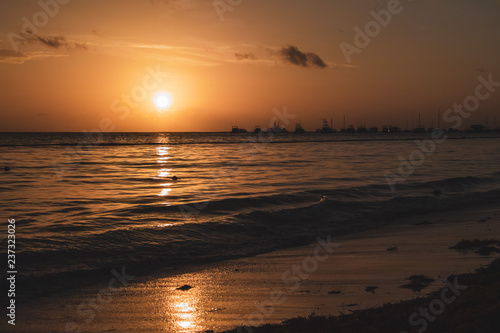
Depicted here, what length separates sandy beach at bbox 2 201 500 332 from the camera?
6402mm

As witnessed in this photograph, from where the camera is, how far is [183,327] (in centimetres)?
611

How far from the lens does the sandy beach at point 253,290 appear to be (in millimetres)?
6402

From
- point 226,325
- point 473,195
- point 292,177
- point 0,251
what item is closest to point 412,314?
point 226,325

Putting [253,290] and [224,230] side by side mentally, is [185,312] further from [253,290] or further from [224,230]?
[224,230]

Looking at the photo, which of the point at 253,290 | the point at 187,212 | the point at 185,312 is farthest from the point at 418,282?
the point at 187,212

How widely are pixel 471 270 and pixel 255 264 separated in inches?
181

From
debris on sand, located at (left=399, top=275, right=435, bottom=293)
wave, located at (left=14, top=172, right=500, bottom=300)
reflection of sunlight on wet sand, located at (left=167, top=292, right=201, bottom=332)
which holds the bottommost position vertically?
wave, located at (left=14, top=172, right=500, bottom=300)

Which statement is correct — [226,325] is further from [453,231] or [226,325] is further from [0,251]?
[453,231]

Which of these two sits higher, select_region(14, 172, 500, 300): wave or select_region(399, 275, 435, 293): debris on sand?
select_region(399, 275, 435, 293): debris on sand

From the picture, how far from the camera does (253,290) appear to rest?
7727 mm

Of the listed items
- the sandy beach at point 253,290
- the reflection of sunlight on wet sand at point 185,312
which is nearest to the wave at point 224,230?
the sandy beach at point 253,290

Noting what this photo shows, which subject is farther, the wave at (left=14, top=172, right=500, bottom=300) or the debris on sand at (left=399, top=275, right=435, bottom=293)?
the wave at (left=14, top=172, right=500, bottom=300)

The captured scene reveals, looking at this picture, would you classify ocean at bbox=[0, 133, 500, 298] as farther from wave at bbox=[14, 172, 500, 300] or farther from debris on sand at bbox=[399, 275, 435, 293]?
debris on sand at bbox=[399, 275, 435, 293]

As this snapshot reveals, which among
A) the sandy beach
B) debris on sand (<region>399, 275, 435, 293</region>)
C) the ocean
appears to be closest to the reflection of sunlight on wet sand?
the sandy beach
